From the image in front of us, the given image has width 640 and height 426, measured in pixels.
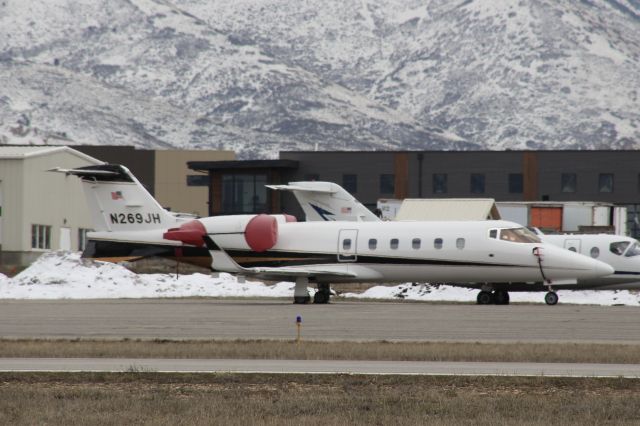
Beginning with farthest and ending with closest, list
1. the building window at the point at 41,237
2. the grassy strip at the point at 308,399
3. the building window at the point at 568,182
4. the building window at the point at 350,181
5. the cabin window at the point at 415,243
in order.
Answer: the building window at the point at 350,181 → the building window at the point at 568,182 → the building window at the point at 41,237 → the cabin window at the point at 415,243 → the grassy strip at the point at 308,399

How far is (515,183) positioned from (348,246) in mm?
66383

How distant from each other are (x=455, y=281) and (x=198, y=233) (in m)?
9.16

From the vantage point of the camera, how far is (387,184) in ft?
373

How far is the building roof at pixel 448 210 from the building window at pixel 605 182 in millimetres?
33955

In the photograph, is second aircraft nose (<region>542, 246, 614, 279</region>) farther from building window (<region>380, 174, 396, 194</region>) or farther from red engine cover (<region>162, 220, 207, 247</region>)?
building window (<region>380, 174, 396, 194</region>)

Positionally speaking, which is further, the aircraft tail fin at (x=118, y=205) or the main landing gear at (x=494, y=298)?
the aircraft tail fin at (x=118, y=205)

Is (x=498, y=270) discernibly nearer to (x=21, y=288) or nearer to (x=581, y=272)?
(x=581, y=272)

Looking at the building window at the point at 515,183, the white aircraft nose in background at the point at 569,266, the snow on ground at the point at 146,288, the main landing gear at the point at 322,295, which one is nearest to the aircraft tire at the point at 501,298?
the white aircraft nose in background at the point at 569,266

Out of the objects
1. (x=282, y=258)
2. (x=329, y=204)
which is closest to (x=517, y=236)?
(x=282, y=258)

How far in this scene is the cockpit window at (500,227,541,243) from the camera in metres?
44.4

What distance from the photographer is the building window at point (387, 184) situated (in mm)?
113250

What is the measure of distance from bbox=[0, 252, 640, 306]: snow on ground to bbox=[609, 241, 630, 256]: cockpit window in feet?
9.93

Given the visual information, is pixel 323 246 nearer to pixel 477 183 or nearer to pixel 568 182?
pixel 568 182

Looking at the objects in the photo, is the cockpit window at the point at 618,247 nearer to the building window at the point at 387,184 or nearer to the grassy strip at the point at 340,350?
the grassy strip at the point at 340,350
